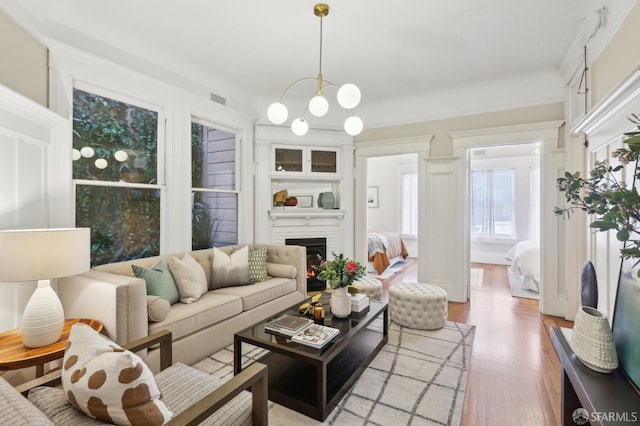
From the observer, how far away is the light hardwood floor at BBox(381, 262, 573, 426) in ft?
6.41

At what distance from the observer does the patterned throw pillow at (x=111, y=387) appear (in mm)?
961

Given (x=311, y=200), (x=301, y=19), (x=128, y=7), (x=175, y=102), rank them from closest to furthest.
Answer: (x=128, y=7)
(x=301, y=19)
(x=175, y=102)
(x=311, y=200)

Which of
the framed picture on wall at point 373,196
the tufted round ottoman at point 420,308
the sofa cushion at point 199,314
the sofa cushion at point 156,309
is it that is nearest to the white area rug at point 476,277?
the tufted round ottoman at point 420,308

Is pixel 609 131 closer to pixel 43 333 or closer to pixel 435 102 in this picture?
pixel 435 102

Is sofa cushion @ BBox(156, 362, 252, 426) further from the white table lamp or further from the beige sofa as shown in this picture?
the white table lamp

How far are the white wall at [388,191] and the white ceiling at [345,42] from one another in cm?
370

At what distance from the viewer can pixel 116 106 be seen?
2.98m

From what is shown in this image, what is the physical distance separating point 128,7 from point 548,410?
4.28m

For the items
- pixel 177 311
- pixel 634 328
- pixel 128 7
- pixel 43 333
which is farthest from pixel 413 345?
pixel 128 7

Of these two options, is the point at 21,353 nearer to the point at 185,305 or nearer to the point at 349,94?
the point at 185,305

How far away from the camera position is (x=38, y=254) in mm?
1765

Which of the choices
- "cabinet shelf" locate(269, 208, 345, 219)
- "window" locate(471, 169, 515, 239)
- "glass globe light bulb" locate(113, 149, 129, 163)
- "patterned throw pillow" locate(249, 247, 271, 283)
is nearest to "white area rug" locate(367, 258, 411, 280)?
"cabinet shelf" locate(269, 208, 345, 219)

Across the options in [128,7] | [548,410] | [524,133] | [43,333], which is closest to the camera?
[43,333]

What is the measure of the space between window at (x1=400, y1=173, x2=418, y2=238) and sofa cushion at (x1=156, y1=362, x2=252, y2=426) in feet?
23.0
